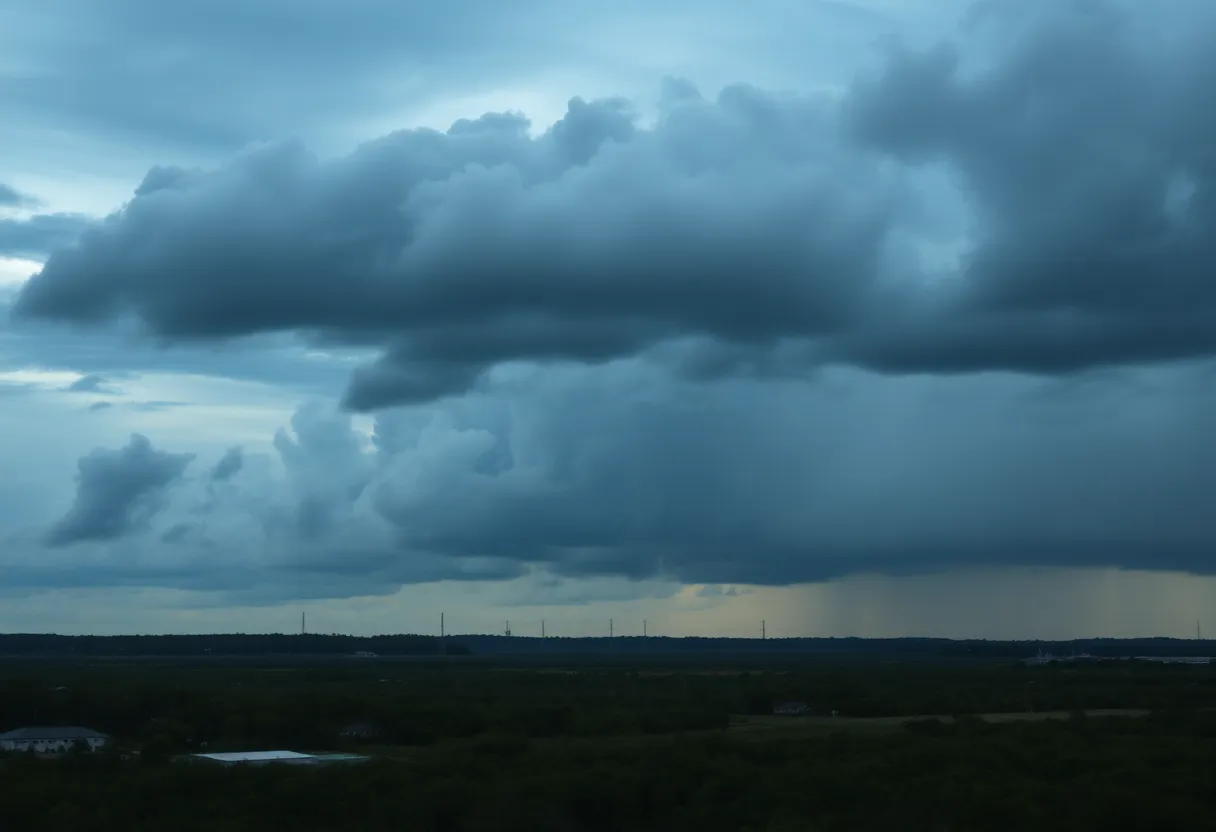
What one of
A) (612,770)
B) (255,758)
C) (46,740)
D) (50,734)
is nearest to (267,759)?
(255,758)

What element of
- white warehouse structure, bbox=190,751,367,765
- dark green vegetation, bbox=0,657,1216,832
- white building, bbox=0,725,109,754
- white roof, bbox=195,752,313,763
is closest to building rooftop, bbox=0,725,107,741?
white building, bbox=0,725,109,754

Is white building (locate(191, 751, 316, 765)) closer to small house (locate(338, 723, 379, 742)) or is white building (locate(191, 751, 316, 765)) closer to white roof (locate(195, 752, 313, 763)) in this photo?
white roof (locate(195, 752, 313, 763))

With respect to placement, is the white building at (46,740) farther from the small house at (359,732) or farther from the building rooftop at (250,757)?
the building rooftop at (250,757)

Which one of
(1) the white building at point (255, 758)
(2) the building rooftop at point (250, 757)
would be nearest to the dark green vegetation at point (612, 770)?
(1) the white building at point (255, 758)

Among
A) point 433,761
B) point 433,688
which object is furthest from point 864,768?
point 433,688

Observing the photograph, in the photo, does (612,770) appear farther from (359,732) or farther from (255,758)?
(359,732)

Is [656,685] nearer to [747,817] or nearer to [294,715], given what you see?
[294,715]
